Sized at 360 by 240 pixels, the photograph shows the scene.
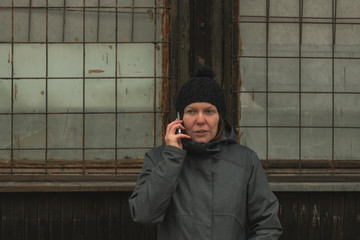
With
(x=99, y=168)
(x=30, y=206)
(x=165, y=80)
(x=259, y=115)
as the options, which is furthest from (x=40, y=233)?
(x=259, y=115)

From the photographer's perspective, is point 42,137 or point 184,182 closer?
point 184,182

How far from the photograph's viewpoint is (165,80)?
4.15 meters

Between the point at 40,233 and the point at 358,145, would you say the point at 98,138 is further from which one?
the point at 358,145

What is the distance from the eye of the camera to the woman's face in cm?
205

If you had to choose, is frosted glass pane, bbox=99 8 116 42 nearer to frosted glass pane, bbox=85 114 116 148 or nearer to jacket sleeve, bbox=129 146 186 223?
frosted glass pane, bbox=85 114 116 148

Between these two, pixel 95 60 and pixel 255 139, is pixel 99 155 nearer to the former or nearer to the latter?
pixel 95 60

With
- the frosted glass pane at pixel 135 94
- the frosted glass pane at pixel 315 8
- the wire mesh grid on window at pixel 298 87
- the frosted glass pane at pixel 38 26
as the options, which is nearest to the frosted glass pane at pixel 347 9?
the wire mesh grid on window at pixel 298 87

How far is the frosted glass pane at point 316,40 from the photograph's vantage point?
423 centimetres

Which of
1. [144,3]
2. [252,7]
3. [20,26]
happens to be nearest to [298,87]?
[252,7]

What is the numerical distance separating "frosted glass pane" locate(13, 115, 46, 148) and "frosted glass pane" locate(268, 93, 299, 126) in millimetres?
2298

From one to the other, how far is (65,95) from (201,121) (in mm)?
2459

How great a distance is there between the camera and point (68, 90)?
13.6 feet

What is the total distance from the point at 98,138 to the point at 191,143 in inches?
91.3

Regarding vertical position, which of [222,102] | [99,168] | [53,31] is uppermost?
[53,31]
